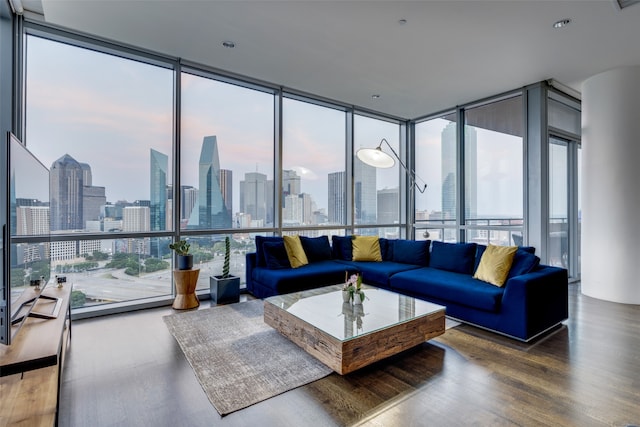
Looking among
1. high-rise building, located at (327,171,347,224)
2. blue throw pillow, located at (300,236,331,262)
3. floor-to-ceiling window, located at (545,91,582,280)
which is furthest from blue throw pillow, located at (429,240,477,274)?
high-rise building, located at (327,171,347,224)

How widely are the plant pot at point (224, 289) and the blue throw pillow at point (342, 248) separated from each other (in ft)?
5.15

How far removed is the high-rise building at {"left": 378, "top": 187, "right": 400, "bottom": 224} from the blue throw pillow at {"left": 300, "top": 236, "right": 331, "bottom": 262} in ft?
5.77

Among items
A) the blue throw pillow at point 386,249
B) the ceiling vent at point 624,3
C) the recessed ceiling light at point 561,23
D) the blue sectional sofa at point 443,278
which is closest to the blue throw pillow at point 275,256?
the blue sectional sofa at point 443,278

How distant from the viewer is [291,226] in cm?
508

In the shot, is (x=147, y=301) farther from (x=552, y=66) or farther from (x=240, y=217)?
(x=552, y=66)

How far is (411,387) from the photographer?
2.16 m

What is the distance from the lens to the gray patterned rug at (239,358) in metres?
2.11

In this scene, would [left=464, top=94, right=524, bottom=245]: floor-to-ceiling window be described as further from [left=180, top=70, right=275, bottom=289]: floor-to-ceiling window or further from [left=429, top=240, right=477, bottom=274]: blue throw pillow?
[left=180, top=70, right=275, bottom=289]: floor-to-ceiling window

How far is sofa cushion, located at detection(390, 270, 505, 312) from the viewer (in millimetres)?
3093

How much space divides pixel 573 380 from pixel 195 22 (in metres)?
4.37

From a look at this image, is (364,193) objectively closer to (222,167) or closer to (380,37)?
(222,167)

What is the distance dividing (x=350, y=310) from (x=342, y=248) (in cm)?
223

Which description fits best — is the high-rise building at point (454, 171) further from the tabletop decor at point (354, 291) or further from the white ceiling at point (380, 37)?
the tabletop decor at point (354, 291)

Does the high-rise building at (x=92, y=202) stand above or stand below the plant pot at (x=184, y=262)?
above
